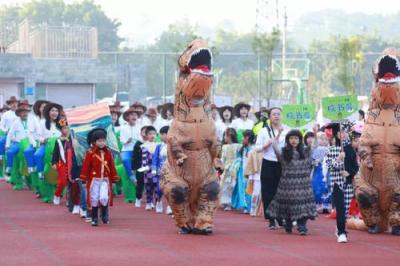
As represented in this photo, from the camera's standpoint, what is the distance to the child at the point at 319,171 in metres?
20.1

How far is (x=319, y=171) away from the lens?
67.3 feet

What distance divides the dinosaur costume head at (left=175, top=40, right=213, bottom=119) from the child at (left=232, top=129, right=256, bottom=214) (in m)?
3.98

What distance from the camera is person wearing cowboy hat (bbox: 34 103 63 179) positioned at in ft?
68.3

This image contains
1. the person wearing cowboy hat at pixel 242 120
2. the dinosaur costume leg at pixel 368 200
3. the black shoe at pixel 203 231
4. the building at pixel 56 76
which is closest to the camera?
the black shoe at pixel 203 231

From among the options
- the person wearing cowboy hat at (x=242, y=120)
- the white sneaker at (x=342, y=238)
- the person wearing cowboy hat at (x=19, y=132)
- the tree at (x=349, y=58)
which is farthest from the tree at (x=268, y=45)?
the white sneaker at (x=342, y=238)

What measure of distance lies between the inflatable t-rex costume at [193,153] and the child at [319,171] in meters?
4.49

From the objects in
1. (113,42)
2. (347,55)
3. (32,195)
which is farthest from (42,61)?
(113,42)

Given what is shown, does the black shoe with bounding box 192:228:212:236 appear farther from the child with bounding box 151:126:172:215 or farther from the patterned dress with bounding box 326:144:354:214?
the child with bounding box 151:126:172:215

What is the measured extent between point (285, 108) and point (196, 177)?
16.1 ft

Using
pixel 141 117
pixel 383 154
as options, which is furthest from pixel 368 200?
pixel 141 117

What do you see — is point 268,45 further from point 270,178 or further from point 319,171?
point 270,178

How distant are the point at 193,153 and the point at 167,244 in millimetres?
1887

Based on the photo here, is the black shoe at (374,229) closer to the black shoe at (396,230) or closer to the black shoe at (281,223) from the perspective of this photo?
the black shoe at (396,230)

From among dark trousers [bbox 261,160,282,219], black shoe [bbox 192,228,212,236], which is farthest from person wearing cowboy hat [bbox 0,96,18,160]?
black shoe [bbox 192,228,212,236]
